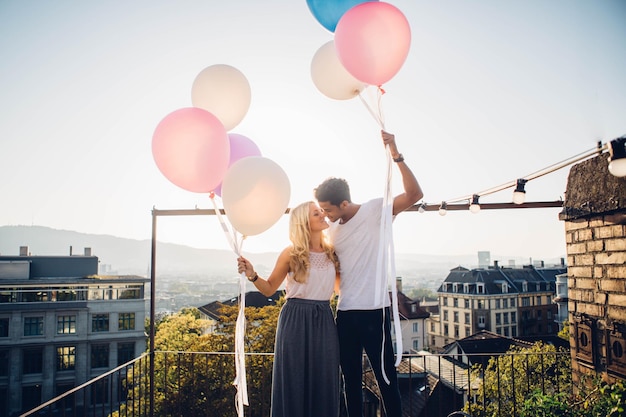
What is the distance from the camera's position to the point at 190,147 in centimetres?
217

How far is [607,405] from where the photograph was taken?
7.22 feet

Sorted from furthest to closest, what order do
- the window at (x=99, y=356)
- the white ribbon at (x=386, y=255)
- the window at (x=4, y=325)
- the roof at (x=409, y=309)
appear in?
the roof at (x=409, y=309) < the window at (x=99, y=356) < the window at (x=4, y=325) < the white ribbon at (x=386, y=255)

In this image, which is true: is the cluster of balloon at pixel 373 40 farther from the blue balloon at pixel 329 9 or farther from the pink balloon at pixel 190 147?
the pink balloon at pixel 190 147

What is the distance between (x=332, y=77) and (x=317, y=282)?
1271mm

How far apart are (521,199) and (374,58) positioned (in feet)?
7.47

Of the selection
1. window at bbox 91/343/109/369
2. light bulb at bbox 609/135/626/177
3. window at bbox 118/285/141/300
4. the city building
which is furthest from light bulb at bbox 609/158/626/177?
window at bbox 118/285/141/300

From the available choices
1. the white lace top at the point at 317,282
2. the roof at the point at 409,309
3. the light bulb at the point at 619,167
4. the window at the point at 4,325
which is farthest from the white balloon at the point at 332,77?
the window at the point at 4,325

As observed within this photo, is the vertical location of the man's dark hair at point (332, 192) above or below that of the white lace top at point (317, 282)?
above

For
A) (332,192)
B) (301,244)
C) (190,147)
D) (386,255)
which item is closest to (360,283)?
(386,255)

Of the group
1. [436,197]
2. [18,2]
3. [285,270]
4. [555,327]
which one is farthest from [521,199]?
[555,327]

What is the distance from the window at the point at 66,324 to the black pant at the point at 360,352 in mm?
36761

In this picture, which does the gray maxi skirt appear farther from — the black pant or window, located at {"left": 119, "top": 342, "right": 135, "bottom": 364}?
window, located at {"left": 119, "top": 342, "right": 135, "bottom": 364}

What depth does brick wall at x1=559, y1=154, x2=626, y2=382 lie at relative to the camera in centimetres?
238

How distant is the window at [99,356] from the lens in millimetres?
32706
